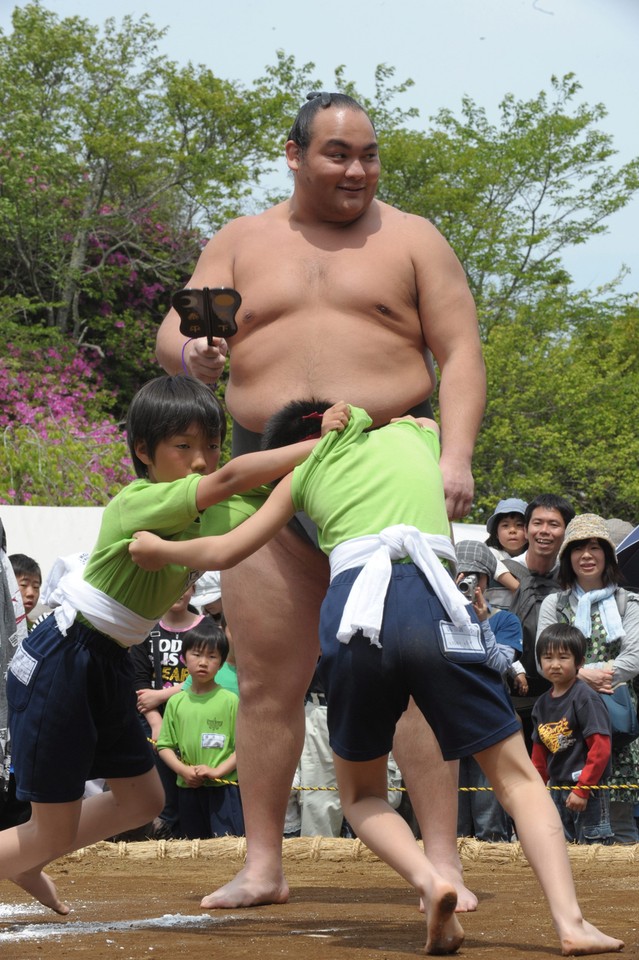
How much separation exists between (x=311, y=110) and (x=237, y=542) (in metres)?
1.34

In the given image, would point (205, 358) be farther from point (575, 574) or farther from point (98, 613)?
point (575, 574)

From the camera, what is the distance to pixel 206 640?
5.75 m

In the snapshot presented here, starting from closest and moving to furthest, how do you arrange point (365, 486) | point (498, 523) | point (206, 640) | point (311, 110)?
point (365, 486), point (311, 110), point (206, 640), point (498, 523)

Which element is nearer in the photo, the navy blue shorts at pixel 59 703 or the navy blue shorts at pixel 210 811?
the navy blue shorts at pixel 59 703

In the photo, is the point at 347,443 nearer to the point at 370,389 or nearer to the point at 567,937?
the point at 370,389

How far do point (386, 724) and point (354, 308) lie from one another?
48.0 inches

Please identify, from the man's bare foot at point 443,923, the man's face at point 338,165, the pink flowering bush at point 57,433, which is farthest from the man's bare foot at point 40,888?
the pink flowering bush at point 57,433

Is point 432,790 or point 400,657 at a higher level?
point 400,657

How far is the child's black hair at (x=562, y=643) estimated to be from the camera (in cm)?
536

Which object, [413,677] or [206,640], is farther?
[206,640]

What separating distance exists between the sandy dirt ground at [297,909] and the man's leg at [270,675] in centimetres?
17

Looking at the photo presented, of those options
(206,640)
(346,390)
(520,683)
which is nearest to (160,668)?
(206,640)

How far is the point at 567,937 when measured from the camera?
7.38ft

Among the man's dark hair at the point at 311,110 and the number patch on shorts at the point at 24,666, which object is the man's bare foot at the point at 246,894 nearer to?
the number patch on shorts at the point at 24,666
